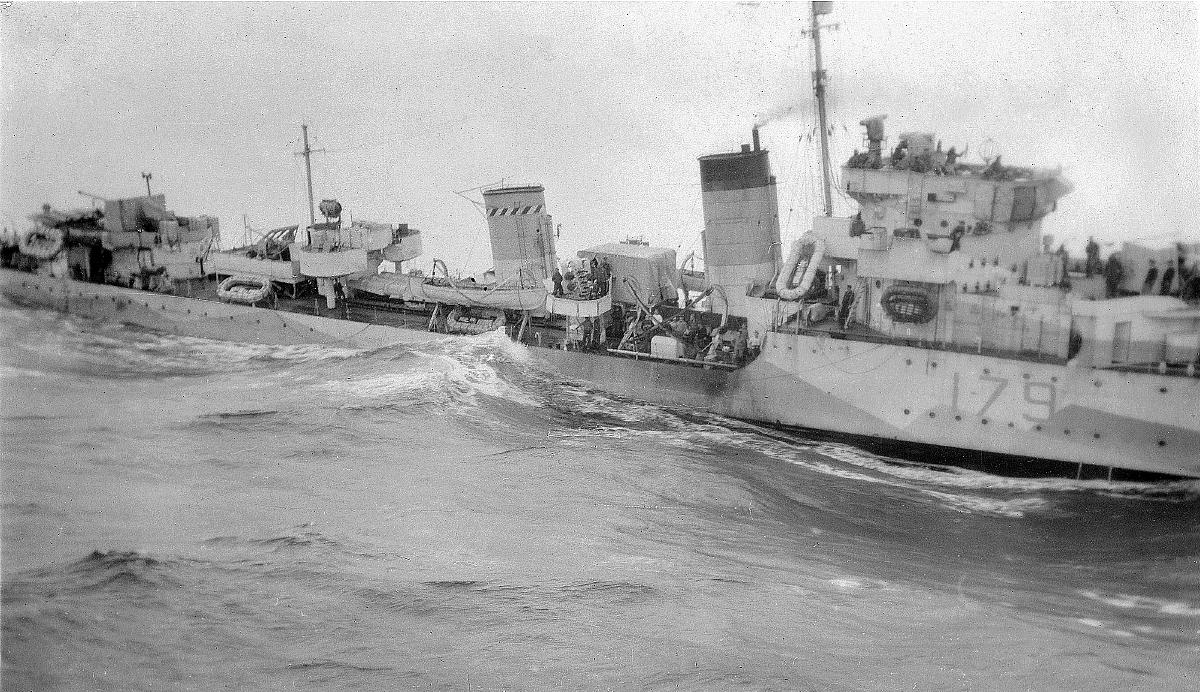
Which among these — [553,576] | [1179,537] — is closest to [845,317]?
[1179,537]

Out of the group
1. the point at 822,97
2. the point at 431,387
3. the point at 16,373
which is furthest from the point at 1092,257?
the point at 16,373

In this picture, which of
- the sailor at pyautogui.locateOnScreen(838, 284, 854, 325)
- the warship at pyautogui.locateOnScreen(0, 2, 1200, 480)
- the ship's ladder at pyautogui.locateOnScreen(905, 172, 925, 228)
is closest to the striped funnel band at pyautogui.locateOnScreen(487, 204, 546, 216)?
the warship at pyautogui.locateOnScreen(0, 2, 1200, 480)

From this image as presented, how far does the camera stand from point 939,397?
37.3 feet

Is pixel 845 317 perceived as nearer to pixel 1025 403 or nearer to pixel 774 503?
pixel 1025 403

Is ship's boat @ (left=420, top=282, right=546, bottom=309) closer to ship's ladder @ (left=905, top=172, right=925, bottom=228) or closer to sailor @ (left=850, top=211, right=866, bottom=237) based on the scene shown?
sailor @ (left=850, top=211, right=866, bottom=237)

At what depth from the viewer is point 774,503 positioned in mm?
9586

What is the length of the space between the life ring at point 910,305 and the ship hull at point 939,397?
0.39 metres

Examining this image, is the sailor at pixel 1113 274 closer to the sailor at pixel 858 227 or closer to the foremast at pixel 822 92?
the sailor at pixel 858 227

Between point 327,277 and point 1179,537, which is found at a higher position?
point 327,277

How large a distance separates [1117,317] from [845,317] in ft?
10.6

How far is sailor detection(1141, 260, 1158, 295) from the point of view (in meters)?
9.39

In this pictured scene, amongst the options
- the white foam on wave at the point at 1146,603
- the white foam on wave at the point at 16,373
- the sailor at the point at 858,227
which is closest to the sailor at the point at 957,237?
the sailor at the point at 858,227

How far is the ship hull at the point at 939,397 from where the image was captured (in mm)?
10273

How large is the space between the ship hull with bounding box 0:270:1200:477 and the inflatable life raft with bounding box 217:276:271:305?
5828 mm
